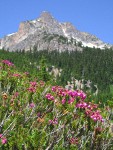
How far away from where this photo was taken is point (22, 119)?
9.90m

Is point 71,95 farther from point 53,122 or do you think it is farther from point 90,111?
point 53,122

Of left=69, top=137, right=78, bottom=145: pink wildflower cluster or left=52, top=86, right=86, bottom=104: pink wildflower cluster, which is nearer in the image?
left=69, top=137, right=78, bottom=145: pink wildflower cluster

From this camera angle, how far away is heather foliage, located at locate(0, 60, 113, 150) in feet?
28.2

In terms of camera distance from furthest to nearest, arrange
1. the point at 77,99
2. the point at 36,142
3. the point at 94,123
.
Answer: the point at 77,99, the point at 94,123, the point at 36,142

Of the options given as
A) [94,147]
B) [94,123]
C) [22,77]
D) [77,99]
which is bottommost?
[94,147]

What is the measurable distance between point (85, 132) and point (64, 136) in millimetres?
773

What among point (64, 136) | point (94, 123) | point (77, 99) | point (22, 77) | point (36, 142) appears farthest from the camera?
point (22, 77)

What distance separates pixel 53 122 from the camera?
986cm

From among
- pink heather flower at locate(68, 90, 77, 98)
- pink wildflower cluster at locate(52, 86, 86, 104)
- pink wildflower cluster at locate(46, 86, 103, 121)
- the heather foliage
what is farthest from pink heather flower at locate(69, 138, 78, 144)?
pink heather flower at locate(68, 90, 77, 98)

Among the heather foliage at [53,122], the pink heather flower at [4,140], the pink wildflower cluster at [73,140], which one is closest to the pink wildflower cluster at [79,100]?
the heather foliage at [53,122]

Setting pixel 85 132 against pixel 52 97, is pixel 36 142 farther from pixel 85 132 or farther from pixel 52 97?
pixel 52 97

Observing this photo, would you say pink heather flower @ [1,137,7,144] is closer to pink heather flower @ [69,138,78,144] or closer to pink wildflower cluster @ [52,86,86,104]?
pink heather flower @ [69,138,78,144]

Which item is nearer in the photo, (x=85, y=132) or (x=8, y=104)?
(x=85, y=132)

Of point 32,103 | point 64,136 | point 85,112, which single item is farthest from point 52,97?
point 64,136
